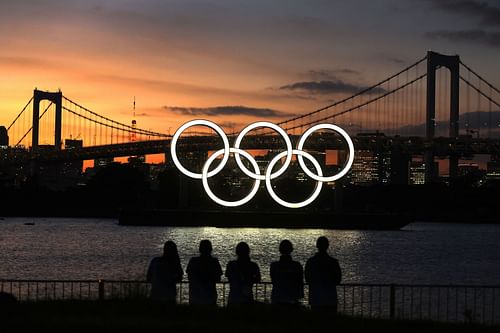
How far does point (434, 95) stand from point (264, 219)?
1760 centimetres

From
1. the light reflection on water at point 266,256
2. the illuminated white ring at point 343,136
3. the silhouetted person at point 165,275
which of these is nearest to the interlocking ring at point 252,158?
the illuminated white ring at point 343,136

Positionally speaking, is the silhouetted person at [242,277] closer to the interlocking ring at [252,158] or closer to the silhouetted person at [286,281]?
the silhouetted person at [286,281]

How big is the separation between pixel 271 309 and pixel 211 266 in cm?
98

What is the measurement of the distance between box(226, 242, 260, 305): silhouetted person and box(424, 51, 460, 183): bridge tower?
76.3 m

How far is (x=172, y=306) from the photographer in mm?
12484

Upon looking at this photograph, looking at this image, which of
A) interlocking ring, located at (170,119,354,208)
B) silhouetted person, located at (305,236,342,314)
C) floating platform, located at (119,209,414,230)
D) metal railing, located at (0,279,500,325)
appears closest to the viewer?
silhouetted person, located at (305,236,342,314)

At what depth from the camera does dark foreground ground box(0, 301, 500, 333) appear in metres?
11.2

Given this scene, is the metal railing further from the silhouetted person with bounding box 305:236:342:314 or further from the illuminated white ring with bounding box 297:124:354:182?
the illuminated white ring with bounding box 297:124:354:182

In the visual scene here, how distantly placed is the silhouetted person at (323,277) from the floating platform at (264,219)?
244ft

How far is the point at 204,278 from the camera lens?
13086mm

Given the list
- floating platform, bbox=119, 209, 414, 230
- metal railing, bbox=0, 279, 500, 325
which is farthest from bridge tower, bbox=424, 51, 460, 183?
metal railing, bbox=0, 279, 500, 325

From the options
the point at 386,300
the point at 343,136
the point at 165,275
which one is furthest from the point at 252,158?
the point at 165,275

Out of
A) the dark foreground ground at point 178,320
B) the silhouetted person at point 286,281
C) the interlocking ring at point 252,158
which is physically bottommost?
the dark foreground ground at point 178,320

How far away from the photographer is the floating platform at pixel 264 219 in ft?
289
